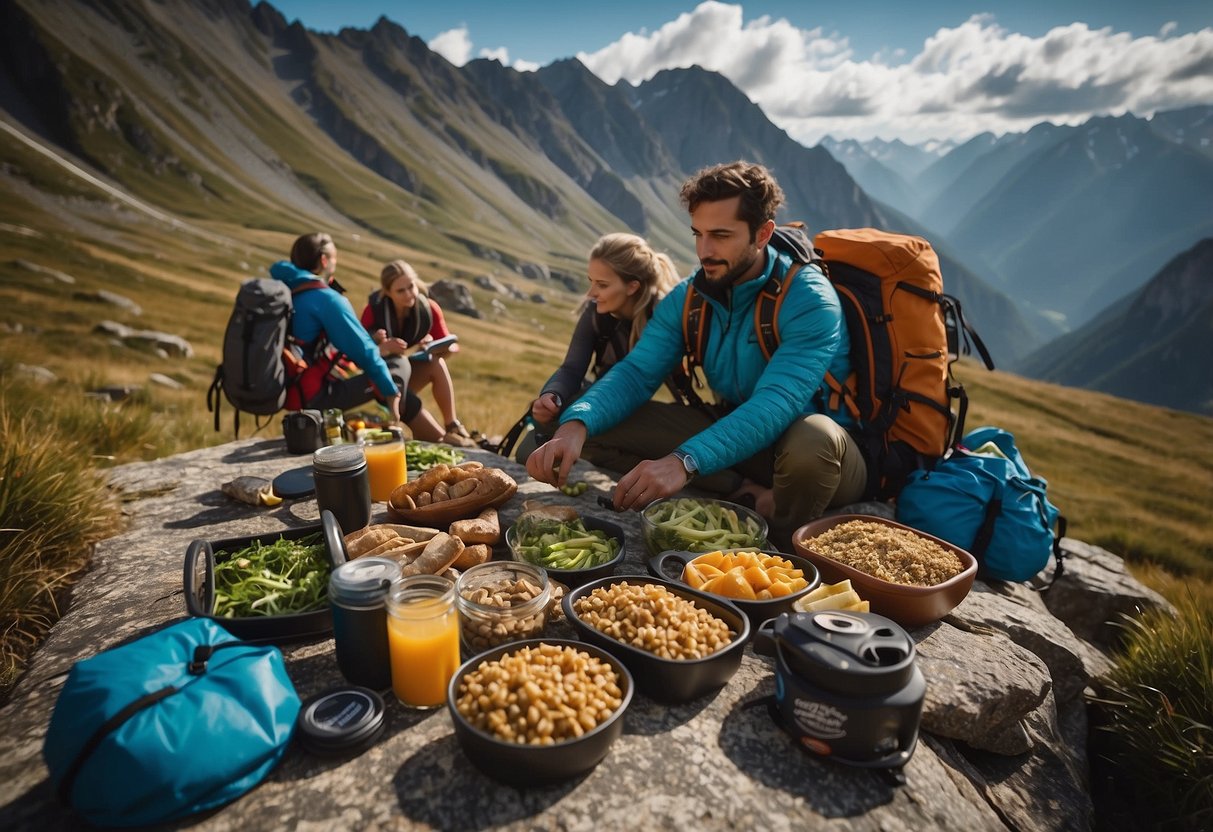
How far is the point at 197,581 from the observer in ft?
12.0

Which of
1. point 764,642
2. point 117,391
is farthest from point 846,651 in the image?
point 117,391

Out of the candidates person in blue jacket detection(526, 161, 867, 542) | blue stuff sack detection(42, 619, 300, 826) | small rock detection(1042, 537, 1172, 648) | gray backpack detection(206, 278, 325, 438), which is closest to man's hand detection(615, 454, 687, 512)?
person in blue jacket detection(526, 161, 867, 542)

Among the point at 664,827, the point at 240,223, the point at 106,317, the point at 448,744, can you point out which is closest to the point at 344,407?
the point at 448,744

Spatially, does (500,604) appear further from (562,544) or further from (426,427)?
(426,427)

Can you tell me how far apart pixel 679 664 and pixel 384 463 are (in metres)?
3.35

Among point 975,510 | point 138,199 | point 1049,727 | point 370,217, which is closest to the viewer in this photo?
point 1049,727

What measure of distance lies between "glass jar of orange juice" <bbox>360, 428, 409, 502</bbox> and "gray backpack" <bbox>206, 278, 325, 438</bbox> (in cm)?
322

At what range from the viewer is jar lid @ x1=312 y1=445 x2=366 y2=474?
4129 mm

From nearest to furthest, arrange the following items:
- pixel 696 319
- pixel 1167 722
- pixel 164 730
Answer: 1. pixel 164 730
2. pixel 1167 722
3. pixel 696 319

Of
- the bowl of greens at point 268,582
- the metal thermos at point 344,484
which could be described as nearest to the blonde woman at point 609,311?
the metal thermos at point 344,484

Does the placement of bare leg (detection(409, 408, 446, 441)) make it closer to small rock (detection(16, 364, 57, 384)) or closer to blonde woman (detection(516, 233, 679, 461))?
blonde woman (detection(516, 233, 679, 461))

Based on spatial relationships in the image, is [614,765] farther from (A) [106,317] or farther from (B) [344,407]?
(A) [106,317]

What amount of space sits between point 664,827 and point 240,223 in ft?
429

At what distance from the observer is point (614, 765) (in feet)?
9.39
